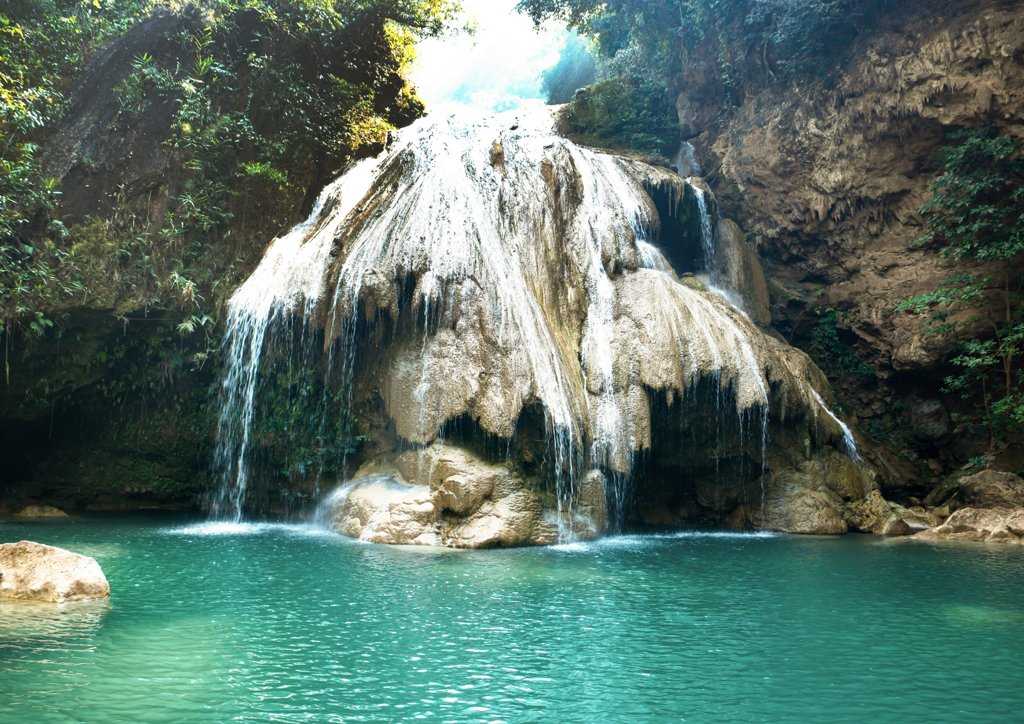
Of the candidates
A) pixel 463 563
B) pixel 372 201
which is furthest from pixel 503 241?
pixel 463 563

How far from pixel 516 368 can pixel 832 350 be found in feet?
38.3

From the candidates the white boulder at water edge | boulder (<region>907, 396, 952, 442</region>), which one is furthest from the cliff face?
the white boulder at water edge

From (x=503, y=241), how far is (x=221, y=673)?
11.1 metres

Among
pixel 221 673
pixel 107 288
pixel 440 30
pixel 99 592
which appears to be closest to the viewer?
pixel 221 673

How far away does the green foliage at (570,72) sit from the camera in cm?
3844

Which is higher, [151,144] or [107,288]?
[151,144]

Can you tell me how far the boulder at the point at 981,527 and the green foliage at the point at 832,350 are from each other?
248 inches

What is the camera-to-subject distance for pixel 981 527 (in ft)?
48.6

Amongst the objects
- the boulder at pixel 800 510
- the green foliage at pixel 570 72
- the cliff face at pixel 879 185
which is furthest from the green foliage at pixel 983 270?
the green foliage at pixel 570 72

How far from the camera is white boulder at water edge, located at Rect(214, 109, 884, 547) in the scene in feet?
45.0

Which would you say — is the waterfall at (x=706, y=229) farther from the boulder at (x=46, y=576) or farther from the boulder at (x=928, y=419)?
the boulder at (x=46, y=576)

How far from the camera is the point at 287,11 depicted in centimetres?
1997

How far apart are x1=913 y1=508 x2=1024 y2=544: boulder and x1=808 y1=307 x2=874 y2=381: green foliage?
6.30 metres

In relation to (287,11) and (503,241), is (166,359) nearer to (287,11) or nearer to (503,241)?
(503,241)
